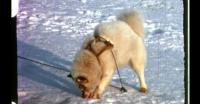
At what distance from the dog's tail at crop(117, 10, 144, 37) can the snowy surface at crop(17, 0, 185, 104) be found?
17 millimetres

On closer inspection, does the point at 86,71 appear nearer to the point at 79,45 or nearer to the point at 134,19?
the point at 79,45

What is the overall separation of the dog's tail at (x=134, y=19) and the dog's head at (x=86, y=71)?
154 millimetres

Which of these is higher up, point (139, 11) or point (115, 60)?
point (139, 11)

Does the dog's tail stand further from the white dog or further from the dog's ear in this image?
the dog's ear

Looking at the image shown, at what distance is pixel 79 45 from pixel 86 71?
9 centimetres

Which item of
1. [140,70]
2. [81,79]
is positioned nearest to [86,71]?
[81,79]

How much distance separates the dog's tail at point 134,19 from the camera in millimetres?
2430

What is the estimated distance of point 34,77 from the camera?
2445 mm

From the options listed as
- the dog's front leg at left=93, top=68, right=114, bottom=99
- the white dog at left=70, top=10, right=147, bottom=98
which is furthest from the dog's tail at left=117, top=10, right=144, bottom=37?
the dog's front leg at left=93, top=68, right=114, bottom=99

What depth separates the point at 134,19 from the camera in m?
2.43

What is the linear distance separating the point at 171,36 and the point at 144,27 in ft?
0.32

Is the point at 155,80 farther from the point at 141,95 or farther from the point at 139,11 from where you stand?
the point at 139,11
